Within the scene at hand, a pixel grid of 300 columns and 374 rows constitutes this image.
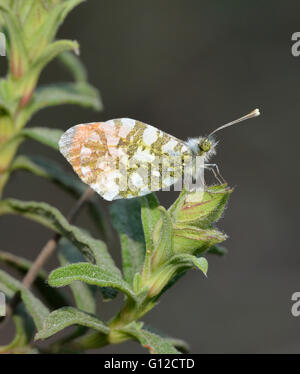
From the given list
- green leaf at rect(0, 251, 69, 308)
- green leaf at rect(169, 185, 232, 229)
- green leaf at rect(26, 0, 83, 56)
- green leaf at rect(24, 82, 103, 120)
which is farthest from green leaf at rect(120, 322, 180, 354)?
green leaf at rect(26, 0, 83, 56)

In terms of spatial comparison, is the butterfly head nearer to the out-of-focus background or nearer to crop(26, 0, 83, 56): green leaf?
crop(26, 0, 83, 56): green leaf

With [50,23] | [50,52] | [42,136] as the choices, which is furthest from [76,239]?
[50,23]

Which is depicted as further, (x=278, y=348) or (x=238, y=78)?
(x=238, y=78)

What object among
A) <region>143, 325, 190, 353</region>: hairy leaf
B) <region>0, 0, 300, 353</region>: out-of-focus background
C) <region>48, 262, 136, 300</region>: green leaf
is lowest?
<region>143, 325, 190, 353</region>: hairy leaf

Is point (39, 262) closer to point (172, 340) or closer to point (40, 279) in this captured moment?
point (40, 279)

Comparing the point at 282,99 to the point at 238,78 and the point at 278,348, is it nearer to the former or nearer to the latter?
the point at 238,78

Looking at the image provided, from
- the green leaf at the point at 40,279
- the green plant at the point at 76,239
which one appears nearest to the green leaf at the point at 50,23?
the green plant at the point at 76,239

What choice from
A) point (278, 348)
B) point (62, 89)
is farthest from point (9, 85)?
point (278, 348)
